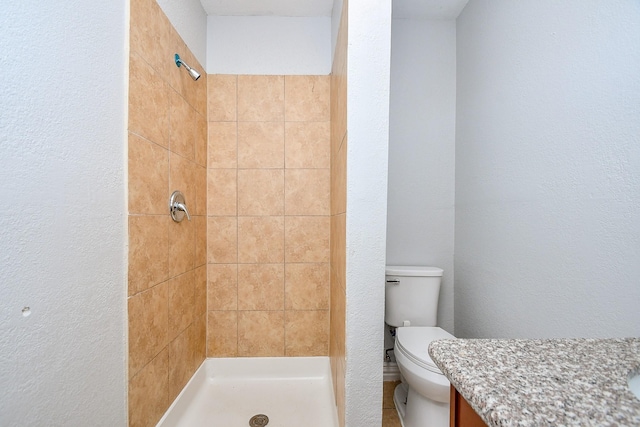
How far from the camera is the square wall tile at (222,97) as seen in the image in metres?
1.85

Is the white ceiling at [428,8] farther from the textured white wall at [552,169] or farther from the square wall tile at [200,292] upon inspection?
the square wall tile at [200,292]

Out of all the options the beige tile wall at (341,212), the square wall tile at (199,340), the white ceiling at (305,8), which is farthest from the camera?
the white ceiling at (305,8)

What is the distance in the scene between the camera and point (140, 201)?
1.10m

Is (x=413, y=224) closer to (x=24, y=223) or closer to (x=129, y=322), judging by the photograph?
(x=129, y=322)

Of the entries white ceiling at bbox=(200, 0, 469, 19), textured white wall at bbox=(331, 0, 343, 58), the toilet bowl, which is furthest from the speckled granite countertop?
white ceiling at bbox=(200, 0, 469, 19)

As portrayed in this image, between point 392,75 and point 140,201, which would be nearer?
point 140,201

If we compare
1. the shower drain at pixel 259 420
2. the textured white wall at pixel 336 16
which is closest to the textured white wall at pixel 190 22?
the textured white wall at pixel 336 16

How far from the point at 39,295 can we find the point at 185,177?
94 centimetres

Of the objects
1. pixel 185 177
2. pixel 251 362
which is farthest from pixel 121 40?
pixel 251 362

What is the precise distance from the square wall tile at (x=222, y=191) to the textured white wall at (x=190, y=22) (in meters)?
0.67

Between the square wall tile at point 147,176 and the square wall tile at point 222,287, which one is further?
the square wall tile at point 222,287

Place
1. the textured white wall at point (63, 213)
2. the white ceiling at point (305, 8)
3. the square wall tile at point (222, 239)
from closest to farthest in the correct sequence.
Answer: the textured white wall at point (63, 213) → the white ceiling at point (305, 8) → the square wall tile at point (222, 239)

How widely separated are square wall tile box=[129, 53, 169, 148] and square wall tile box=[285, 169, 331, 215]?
79cm

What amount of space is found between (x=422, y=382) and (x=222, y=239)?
4.64 ft
